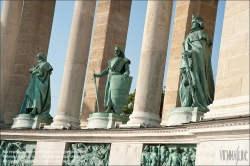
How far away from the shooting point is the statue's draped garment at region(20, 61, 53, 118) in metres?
76.0

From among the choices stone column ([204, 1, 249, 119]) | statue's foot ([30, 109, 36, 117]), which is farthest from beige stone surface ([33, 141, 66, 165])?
stone column ([204, 1, 249, 119])

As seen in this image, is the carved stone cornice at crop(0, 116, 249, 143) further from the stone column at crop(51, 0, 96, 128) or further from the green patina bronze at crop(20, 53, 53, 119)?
the green patina bronze at crop(20, 53, 53, 119)

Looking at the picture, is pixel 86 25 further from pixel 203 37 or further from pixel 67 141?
pixel 203 37

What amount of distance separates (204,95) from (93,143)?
54.9 feet

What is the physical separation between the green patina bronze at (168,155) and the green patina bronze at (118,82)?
38.1 feet

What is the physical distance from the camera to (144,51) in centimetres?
6050

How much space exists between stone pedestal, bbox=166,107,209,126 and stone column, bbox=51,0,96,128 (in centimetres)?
2072

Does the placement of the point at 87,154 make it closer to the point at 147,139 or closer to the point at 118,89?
the point at 118,89

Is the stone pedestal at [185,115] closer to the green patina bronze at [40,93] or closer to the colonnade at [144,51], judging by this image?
the colonnade at [144,51]

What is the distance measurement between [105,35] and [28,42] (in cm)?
1605

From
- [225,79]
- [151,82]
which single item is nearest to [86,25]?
[151,82]

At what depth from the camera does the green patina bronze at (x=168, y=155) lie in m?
48.4

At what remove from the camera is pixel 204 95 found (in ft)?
174

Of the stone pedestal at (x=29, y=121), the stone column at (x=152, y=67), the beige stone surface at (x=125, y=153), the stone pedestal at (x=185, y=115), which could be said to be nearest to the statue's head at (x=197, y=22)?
the stone column at (x=152, y=67)
